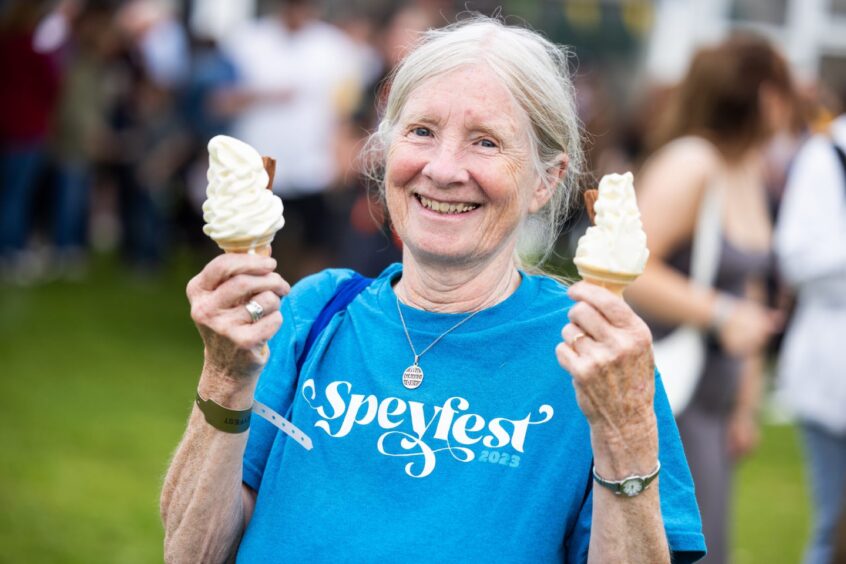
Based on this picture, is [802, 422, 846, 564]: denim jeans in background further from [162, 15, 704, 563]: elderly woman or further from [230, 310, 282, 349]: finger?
[230, 310, 282, 349]: finger

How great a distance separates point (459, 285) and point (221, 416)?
0.55 m

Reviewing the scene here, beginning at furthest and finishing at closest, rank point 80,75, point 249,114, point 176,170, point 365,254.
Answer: point 176,170 → point 80,75 → point 249,114 → point 365,254

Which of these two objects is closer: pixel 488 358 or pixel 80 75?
pixel 488 358

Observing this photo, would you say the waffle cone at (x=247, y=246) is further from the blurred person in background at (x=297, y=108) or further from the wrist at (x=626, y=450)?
the blurred person in background at (x=297, y=108)

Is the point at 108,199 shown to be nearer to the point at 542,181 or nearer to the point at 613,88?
the point at 613,88

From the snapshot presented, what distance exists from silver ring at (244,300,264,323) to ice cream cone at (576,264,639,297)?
58cm

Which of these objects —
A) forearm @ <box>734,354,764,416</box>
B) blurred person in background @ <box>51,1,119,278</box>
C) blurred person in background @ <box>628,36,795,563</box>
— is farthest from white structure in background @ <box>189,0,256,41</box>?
forearm @ <box>734,354,764,416</box>

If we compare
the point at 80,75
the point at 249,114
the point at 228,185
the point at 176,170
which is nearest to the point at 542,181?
the point at 228,185

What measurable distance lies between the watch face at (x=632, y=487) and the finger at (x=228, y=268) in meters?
0.74

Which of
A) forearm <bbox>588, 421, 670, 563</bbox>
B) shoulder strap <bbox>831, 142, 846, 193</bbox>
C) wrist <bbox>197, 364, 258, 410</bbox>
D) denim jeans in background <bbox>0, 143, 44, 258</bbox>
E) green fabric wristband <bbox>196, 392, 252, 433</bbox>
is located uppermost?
denim jeans in background <bbox>0, 143, 44, 258</bbox>

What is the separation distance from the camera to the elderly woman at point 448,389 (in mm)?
2137

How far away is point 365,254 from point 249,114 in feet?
9.68

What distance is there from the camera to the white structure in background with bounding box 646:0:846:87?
1441cm

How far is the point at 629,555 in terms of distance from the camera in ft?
7.01
